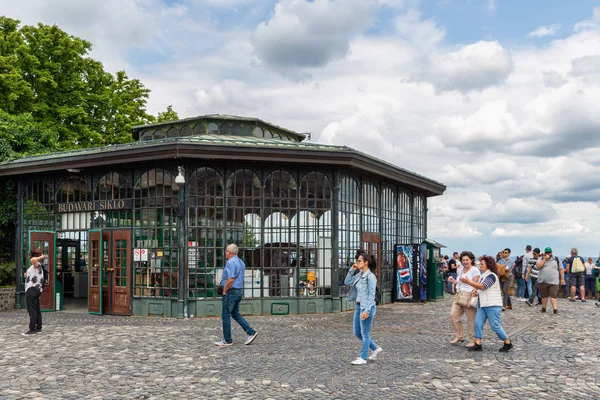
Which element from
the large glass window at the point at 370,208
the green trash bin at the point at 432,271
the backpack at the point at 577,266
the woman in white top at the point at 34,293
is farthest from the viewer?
the backpack at the point at 577,266

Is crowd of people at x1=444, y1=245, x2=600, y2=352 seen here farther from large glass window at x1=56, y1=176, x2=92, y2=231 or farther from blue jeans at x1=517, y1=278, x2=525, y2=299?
large glass window at x1=56, y1=176, x2=92, y2=231

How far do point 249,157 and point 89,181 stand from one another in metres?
5.18

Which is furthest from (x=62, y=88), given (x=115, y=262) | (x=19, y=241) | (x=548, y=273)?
(x=548, y=273)

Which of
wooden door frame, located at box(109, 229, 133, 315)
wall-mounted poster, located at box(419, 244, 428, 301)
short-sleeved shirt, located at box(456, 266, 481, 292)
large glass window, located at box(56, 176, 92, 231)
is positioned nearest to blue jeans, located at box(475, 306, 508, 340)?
short-sleeved shirt, located at box(456, 266, 481, 292)

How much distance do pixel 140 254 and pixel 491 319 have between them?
9.60 m

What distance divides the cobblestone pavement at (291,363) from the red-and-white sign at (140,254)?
2.00 metres

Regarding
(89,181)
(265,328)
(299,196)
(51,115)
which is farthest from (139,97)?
(265,328)

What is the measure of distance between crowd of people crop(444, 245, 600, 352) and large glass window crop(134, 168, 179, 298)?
23.9 feet

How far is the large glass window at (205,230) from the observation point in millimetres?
15844

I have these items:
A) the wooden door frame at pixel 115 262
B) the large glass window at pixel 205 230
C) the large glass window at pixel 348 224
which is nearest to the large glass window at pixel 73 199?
the wooden door frame at pixel 115 262

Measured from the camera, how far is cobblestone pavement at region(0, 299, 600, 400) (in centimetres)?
784

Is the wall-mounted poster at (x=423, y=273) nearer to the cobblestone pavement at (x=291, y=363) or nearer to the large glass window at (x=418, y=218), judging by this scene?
the large glass window at (x=418, y=218)

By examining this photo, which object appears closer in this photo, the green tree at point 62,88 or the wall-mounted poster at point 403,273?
the wall-mounted poster at point 403,273

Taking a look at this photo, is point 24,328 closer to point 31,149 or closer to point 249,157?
point 249,157
